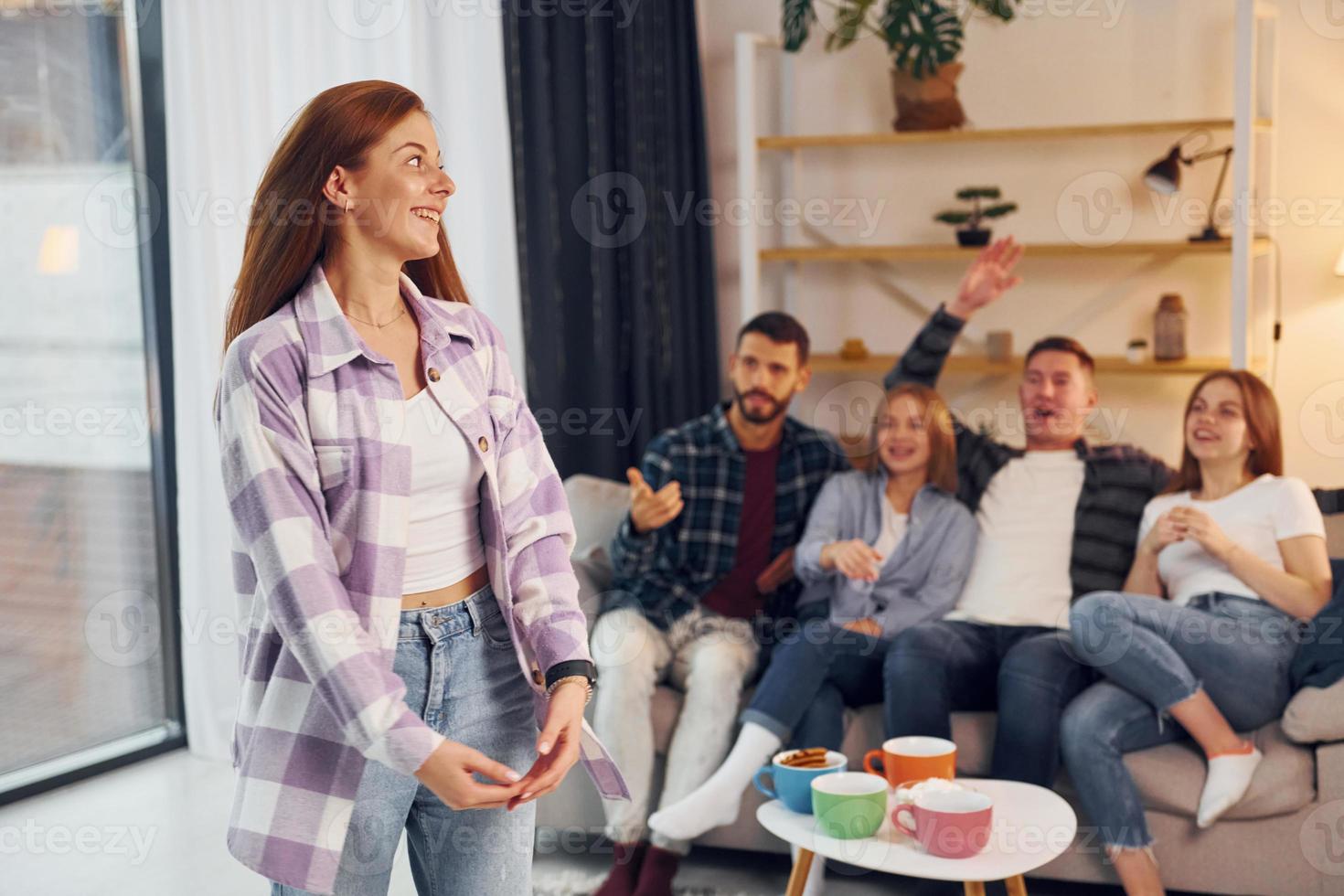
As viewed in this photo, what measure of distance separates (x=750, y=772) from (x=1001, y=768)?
0.43 metres

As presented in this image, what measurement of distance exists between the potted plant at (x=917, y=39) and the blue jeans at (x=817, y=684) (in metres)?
1.63

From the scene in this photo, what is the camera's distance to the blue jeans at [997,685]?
2191 mm

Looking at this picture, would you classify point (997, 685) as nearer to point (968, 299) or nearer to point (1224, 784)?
point (1224, 784)

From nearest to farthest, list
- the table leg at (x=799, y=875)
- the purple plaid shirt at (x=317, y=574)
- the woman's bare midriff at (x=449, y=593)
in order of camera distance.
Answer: the purple plaid shirt at (x=317, y=574) → the woman's bare midriff at (x=449, y=593) → the table leg at (x=799, y=875)

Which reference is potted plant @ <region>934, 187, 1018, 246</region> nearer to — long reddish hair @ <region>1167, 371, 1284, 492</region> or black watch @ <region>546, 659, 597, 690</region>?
long reddish hair @ <region>1167, 371, 1284, 492</region>

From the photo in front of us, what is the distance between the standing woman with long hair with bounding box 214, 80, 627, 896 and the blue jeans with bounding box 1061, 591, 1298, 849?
117 centimetres

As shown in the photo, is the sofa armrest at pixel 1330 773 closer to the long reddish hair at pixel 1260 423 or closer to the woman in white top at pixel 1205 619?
the woman in white top at pixel 1205 619

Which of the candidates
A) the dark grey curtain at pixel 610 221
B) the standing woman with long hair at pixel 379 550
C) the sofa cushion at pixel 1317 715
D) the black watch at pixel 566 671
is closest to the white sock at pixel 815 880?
the sofa cushion at pixel 1317 715

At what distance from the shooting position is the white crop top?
44.5 inches

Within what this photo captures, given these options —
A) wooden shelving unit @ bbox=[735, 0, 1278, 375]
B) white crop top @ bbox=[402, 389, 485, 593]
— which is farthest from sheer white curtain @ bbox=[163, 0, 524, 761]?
white crop top @ bbox=[402, 389, 485, 593]

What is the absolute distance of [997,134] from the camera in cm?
Result: 334

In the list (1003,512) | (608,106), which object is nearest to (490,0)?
(608,106)

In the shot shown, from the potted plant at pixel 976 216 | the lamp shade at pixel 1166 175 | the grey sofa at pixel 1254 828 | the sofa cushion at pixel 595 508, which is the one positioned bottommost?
the grey sofa at pixel 1254 828

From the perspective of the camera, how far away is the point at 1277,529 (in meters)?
2.32
